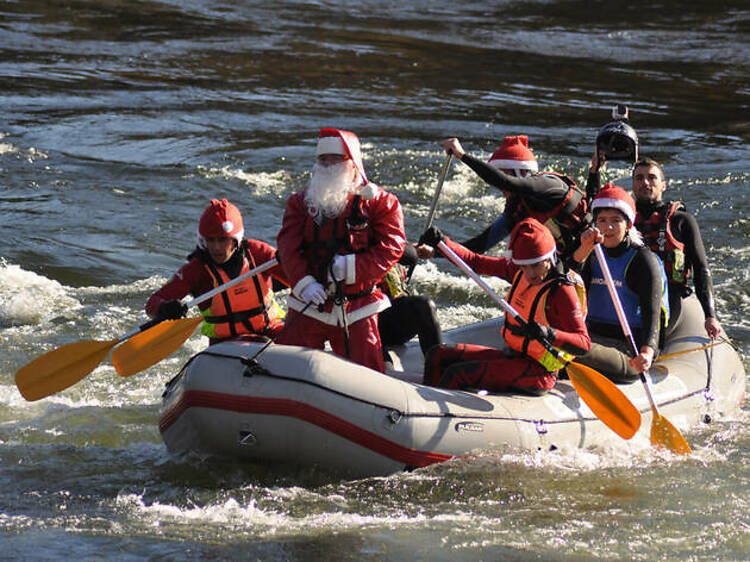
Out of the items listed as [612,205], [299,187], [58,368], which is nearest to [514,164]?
[612,205]

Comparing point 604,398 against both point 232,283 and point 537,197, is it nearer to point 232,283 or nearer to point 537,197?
point 537,197

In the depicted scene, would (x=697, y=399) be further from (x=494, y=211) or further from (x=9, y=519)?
(x=494, y=211)

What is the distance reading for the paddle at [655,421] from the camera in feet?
20.2

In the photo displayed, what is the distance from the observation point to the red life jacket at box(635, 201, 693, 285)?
6.99 metres

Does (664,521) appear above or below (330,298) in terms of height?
below

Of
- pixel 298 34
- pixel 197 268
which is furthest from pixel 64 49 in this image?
pixel 197 268

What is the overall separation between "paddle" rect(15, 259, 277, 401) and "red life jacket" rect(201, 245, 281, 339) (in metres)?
0.10

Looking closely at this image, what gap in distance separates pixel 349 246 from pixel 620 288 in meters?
1.79

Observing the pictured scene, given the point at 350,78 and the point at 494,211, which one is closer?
the point at 494,211

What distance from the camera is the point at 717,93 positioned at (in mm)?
17109

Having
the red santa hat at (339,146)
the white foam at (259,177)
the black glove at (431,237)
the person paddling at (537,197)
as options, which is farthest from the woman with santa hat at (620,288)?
the white foam at (259,177)

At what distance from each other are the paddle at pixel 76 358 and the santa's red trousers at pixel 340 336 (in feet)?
1.36

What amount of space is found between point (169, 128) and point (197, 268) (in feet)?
28.9

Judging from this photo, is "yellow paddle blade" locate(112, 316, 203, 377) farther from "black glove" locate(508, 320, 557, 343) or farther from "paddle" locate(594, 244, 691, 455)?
"paddle" locate(594, 244, 691, 455)
